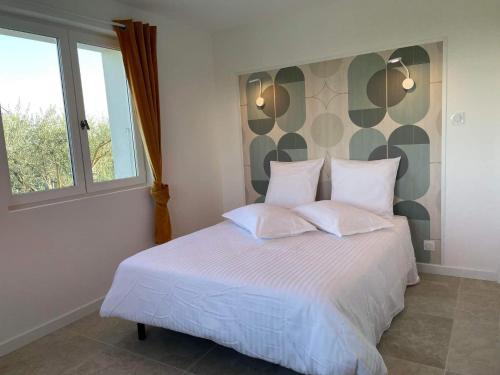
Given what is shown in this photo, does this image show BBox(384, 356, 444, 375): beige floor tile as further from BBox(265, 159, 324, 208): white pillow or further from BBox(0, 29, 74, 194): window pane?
BBox(0, 29, 74, 194): window pane

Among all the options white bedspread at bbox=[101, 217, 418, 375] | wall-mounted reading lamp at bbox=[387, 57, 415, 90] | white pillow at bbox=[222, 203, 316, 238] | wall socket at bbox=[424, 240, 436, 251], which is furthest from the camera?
wall socket at bbox=[424, 240, 436, 251]

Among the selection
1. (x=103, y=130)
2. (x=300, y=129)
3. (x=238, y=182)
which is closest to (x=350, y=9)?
(x=300, y=129)

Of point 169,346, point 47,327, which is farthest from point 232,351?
point 47,327

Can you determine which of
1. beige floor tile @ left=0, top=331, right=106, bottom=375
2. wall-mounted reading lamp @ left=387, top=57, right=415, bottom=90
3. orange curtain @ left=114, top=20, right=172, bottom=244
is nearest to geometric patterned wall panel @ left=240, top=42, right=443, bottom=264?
wall-mounted reading lamp @ left=387, top=57, right=415, bottom=90

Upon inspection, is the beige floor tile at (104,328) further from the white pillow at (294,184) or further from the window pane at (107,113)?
the white pillow at (294,184)

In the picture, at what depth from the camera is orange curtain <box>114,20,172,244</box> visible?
111 inches

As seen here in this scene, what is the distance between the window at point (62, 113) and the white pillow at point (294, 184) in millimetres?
1277

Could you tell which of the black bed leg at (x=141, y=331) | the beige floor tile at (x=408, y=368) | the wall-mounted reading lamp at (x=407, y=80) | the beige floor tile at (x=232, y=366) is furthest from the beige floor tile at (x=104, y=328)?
the wall-mounted reading lamp at (x=407, y=80)

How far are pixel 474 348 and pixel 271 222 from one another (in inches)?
55.0

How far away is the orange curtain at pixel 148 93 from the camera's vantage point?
→ 281cm

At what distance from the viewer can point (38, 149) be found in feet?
7.91

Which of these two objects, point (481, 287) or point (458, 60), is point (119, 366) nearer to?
point (481, 287)

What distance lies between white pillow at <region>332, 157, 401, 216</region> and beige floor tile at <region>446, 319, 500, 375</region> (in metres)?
1.01

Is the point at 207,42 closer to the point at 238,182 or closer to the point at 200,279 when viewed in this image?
the point at 238,182
